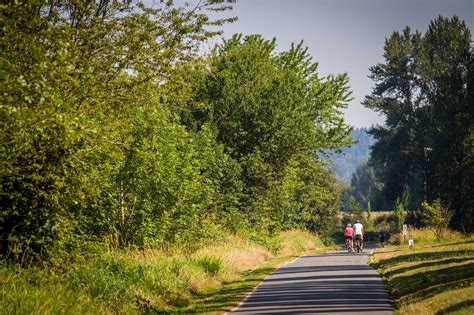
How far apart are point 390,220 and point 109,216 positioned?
7246 centimetres

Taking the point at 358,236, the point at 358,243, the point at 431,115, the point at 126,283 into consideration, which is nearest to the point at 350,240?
the point at 358,236

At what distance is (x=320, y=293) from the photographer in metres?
18.5

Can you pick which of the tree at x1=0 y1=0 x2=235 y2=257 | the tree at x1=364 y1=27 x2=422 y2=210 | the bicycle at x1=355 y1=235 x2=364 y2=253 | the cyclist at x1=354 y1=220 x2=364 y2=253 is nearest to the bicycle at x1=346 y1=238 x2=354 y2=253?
the bicycle at x1=355 y1=235 x2=364 y2=253

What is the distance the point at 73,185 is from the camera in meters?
15.5

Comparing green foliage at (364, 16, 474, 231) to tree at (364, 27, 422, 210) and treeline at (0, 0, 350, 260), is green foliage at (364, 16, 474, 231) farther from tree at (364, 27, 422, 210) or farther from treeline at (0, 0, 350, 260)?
treeline at (0, 0, 350, 260)

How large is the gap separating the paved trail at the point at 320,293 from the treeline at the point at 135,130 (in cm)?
440

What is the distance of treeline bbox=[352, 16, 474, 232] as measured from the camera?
71062mm

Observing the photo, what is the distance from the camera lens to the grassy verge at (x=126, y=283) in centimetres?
1220

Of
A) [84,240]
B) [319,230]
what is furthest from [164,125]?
[319,230]

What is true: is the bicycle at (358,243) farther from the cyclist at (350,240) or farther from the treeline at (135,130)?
the treeline at (135,130)

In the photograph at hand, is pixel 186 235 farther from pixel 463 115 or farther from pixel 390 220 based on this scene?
pixel 390 220

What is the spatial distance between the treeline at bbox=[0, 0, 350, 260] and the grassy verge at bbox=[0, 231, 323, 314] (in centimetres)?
88

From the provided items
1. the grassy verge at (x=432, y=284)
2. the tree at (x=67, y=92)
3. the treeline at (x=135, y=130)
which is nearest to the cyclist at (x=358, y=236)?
the treeline at (x=135, y=130)

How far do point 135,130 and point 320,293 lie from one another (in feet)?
25.5
